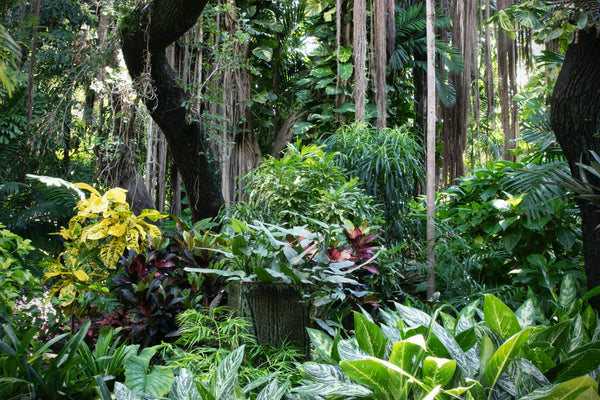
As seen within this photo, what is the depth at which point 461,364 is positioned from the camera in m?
1.47

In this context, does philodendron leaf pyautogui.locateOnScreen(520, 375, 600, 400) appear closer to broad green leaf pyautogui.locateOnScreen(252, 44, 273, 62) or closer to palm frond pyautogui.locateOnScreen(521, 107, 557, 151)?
palm frond pyautogui.locateOnScreen(521, 107, 557, 151)

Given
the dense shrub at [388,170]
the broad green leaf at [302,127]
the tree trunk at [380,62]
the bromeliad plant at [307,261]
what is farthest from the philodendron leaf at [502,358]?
the broad green leaf at [302,127]

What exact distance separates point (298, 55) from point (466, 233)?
555cm

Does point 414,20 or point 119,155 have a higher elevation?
point 414,20

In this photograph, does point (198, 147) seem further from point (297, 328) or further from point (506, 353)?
point (506, 353)

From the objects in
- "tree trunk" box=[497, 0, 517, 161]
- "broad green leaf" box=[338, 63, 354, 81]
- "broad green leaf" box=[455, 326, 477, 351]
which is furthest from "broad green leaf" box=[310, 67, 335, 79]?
"broad green leaf" box=[455, 326, 477, 351]

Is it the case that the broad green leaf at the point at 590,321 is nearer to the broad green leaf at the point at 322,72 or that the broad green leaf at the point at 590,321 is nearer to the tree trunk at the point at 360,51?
the tree trunk at the point at 360,51

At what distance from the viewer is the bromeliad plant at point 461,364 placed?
1.32 metres

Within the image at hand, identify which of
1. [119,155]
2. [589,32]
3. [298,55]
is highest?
[298,55]

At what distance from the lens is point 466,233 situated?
342 centimetres

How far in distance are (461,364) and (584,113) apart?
160 cm

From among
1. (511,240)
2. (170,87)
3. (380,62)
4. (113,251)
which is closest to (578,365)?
(511,240)

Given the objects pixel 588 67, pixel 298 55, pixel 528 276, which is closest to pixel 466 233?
pixel 528 276

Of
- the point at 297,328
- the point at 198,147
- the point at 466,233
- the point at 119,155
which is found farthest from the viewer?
the point at 198,147
